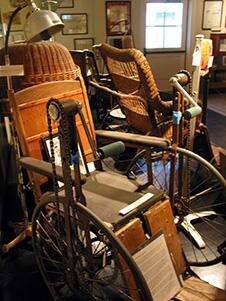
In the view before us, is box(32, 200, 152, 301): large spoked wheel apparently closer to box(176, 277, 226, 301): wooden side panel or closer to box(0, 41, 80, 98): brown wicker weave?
box(176, 277, 226, 301): wooden side panel

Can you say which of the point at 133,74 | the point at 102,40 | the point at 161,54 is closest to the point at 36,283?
the point at 133,74

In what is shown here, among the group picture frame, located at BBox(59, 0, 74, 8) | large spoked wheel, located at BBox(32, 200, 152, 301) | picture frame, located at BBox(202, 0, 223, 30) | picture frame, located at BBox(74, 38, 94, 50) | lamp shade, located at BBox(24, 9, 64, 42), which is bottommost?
large spoked wheel, located at BBox(32, 200, 152, 301)

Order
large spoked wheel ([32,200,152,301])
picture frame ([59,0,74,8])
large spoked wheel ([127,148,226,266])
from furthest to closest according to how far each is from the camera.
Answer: picture frame ([59,0,74,8]) → large spoked wheel ([127,148,226,266]) → large spoked wheel ([32,200,152,301])

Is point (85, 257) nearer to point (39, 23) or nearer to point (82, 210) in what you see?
point (82, 210)

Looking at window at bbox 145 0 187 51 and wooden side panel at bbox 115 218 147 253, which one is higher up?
window at bbox 145 0 187 51

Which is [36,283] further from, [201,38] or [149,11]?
[149,11]

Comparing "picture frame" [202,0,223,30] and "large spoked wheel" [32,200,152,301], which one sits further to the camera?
"picture frame" [202,0,223,30]

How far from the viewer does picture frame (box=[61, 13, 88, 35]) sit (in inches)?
204

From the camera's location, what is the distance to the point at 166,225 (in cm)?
154

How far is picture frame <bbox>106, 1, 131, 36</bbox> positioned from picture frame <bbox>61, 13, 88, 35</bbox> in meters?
0.39

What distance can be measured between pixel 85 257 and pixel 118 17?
4.84 meters

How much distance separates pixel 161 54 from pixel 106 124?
242cm

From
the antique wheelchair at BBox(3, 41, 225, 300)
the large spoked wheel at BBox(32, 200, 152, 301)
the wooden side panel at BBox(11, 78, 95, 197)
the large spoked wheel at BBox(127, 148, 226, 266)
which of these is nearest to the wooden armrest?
the antique wheelchair at BBox(3, 41, 225, 300)

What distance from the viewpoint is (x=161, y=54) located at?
19.1ft
